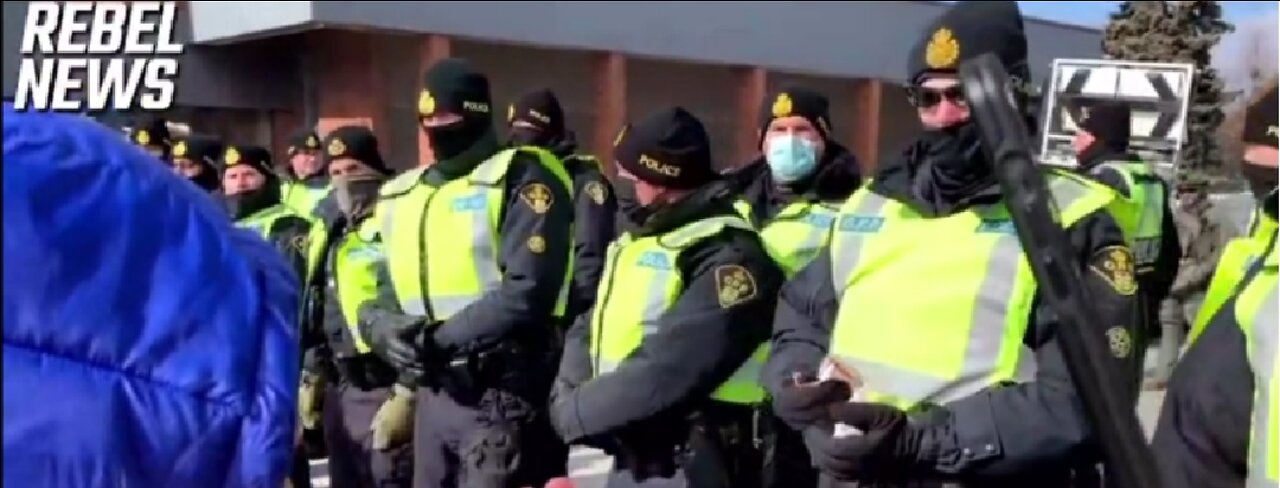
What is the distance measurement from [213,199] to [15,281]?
33 centimetres

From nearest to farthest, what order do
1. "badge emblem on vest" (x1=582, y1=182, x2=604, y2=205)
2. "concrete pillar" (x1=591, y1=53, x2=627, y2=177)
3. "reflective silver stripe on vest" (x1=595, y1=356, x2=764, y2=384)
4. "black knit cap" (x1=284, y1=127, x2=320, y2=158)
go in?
1. "reflective silver stripe on vest" (x1=595, y1=356, x2=764, y2=384)
2. "badge emblem on vest" (x1=582, y1=182, x2=604, y2=205)
3. "black knit cap" (x1=284, y1=127, x2=320, y2=158)
4. "concrete pillar" (x1=591, y1=53, x2=627, y2=177)

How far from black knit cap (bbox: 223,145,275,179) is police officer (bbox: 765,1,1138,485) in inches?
167

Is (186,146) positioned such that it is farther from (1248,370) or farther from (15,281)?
(15,281)

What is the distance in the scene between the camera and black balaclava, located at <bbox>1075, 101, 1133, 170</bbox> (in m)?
6.75

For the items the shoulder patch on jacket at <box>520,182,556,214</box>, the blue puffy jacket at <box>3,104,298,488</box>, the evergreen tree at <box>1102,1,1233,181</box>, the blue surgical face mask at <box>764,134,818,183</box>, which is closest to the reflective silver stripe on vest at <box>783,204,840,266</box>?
the blue surgical face mask at <box>764,134,818,183</box>

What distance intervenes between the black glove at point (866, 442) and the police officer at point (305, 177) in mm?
5213

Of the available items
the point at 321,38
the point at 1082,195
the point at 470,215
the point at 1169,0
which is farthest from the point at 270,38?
the point at 1082,195

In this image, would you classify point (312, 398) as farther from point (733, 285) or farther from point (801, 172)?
point (733, 285)

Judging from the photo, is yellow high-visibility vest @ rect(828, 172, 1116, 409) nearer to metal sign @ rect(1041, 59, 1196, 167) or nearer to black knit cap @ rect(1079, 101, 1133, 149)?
black knit cap @ rect(1079, 101, 1133, 149)

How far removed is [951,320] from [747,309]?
938 millimetres

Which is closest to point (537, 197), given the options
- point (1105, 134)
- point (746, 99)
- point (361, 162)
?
point (361, 162)

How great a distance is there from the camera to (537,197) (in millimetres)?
4422

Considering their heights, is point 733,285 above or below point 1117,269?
below

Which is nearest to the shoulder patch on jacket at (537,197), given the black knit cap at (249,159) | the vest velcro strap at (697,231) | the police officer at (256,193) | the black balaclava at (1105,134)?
the vest velcro strap at (697,231)
